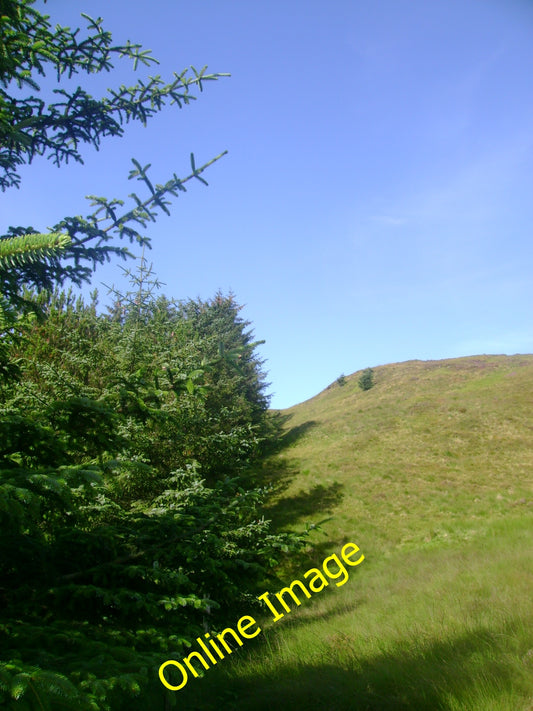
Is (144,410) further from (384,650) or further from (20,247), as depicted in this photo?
(384,650)

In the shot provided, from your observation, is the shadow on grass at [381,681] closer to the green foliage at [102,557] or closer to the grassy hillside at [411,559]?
the grassy hillside at [411,559]

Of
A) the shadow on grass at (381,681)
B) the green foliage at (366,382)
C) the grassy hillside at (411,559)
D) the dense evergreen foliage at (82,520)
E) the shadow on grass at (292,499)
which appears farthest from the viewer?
the green foliage at (366,382)

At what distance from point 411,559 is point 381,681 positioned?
9344mm

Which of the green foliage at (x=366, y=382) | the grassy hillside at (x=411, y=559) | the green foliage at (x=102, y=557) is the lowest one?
the grassy hillside at (x=411, y=559)

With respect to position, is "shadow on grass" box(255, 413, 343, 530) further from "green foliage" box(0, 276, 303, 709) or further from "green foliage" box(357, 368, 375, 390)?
"green foliage" box(357, 368, 375, 390)

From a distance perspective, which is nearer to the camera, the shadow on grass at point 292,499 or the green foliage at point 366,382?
the shadow on grass at point 292,499

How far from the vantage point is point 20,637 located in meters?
2.61

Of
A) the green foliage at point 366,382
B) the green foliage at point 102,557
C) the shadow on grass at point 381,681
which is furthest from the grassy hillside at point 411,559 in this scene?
the green foliage at point 366,382

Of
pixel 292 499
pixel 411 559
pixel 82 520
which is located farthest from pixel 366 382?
pixel 82 520

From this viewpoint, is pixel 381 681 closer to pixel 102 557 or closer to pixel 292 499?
pixel 102 557

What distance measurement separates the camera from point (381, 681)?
4496 mm

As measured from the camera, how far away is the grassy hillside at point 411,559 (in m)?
4.47

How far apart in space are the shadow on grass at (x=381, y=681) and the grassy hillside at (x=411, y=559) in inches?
0.7

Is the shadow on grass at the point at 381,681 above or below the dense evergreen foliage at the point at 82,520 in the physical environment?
below
